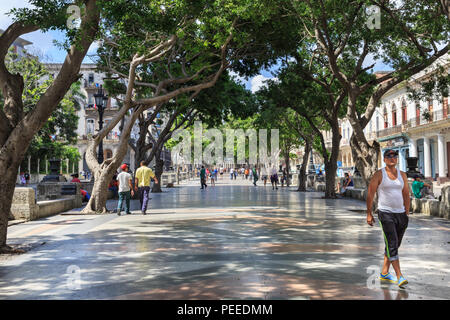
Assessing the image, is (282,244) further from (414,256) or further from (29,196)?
(29,196)

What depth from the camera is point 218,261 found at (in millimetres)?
6828

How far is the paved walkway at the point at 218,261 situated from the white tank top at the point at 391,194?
882 millimetres

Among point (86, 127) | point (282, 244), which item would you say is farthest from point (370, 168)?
point (86, 127)

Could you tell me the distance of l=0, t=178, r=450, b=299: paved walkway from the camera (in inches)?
203

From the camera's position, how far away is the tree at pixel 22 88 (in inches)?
308

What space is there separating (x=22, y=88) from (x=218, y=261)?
4.70 metres

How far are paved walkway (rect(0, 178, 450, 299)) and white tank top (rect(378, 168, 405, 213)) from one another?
2.89 feet

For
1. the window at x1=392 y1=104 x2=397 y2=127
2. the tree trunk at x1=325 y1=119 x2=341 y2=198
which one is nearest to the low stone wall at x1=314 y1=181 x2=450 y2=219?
the tree trunk at x1=325 y1=119 x2=341 y2=198

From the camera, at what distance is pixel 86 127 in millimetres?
70125

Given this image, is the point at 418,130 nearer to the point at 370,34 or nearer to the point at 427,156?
the point at 427,156

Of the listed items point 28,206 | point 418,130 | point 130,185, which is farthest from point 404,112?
point 28,206

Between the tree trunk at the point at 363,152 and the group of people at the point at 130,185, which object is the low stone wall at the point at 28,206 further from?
the tree trunk at the point at 363,152

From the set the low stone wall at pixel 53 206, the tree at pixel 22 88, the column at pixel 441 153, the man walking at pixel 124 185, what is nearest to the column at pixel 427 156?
the column at pixel 441 153

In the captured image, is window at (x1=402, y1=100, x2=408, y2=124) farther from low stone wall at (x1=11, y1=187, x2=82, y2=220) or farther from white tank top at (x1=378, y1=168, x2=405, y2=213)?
white tank top at (x1=378, y1=168, x2=405, y2=213)
